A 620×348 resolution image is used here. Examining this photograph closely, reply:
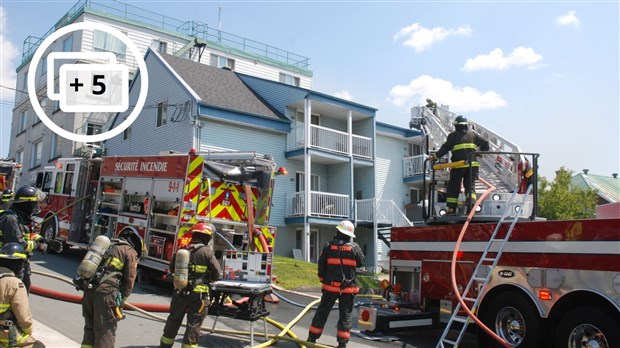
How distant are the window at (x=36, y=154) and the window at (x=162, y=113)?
12.1 metres

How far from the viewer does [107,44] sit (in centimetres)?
2830

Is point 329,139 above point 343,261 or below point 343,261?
above

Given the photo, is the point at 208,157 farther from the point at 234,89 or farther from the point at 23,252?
the point at 234,89

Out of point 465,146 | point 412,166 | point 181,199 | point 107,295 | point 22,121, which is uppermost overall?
point 22,121

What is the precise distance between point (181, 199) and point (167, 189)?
0.61m

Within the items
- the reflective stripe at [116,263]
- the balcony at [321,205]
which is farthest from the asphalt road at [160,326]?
the balcony at [321,205]

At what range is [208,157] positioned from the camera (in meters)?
11.6

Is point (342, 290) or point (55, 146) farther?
point (55, 146)

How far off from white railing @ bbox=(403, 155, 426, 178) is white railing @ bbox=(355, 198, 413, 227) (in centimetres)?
271

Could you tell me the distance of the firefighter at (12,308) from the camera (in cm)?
530

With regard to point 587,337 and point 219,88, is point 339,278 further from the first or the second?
point 219,88

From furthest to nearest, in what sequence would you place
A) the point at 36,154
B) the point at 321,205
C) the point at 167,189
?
the point at 36,154 → the point at 321,205 → the point at 167,189

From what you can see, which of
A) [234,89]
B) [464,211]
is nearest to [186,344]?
[464,211]

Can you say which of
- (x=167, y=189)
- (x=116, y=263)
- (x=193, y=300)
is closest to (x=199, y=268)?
(x=193, y=300)
